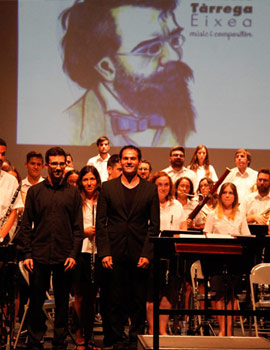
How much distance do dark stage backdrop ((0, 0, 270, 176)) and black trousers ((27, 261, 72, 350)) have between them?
3999mm

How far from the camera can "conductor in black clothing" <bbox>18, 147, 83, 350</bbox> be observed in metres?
4.20

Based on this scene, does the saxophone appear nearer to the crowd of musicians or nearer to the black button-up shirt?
the crowd of musicians

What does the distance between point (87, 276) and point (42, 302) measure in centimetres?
56

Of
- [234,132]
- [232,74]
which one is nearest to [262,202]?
[234,132]

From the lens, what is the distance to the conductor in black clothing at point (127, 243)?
4.33m

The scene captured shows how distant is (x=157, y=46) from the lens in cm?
809

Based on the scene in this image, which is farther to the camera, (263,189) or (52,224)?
(263,189)

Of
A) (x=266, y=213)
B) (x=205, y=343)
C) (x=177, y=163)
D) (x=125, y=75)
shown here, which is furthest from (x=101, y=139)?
(x=205, y=343)

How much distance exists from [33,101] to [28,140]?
1.68 feet

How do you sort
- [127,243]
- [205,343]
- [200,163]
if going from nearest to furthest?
[205,343] → [127,243] → [200,163]

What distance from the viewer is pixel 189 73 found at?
26.8 ft

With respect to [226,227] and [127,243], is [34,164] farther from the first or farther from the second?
[226,227]

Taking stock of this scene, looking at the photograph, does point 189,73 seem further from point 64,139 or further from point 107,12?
point 64,139

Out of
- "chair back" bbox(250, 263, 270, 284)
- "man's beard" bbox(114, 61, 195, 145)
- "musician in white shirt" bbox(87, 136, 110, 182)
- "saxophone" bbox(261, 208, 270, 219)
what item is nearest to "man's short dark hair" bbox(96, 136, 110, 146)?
"musician in white shirt" bbox(87, 136, 110, 182)
